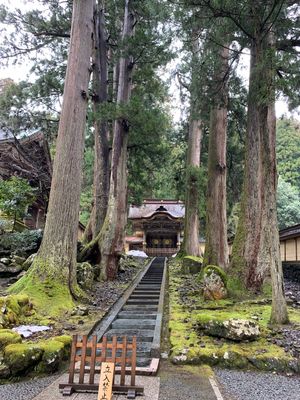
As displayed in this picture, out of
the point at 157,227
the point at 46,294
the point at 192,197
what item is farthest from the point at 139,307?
the point at 157,227

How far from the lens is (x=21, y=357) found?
125 inches

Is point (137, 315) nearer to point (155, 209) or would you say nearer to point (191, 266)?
point (191, 266)

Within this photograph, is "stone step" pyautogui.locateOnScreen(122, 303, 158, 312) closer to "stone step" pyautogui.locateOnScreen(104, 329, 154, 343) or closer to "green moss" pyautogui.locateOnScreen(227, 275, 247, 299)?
"stone step" pyautogui.locateOnScreen(104, 329, 154, 343)

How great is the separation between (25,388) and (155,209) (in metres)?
20.5

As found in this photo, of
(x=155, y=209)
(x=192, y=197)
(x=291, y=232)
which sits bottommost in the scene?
(x=291, y=232)

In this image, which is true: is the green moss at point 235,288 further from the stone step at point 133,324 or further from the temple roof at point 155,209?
the temple roof at point 155,209

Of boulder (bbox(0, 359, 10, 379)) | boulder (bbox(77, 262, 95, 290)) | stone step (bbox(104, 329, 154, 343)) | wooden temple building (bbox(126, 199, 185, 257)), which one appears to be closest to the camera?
boulder (bbox(0, 359, 10, 379))

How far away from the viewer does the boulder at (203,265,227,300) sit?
6.12 metres

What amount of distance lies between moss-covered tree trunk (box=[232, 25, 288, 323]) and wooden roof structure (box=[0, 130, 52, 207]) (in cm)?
836

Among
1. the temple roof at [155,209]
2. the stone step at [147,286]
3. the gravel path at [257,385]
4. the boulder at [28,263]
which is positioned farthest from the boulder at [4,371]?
the temple roof at [155,209]

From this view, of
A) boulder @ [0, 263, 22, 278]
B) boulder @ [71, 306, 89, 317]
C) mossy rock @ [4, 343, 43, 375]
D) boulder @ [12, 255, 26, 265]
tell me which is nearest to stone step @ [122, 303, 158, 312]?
boulder @ [71, 306, 89, 317]

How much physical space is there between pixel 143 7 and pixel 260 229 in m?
7.94

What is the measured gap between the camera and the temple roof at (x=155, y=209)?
22003 millimetres

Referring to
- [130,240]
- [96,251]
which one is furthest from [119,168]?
[130,240]
